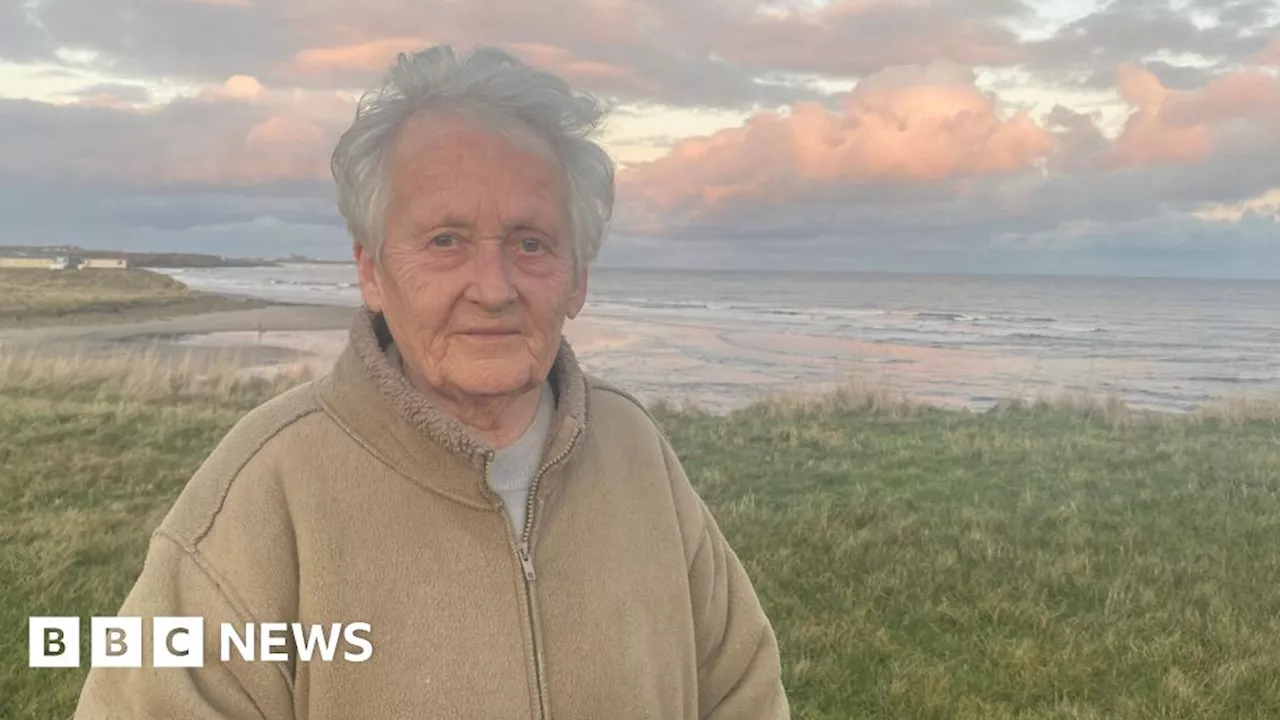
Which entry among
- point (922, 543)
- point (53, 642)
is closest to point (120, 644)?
point (53, 642)

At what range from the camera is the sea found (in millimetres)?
13109

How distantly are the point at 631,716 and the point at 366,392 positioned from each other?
524 mm

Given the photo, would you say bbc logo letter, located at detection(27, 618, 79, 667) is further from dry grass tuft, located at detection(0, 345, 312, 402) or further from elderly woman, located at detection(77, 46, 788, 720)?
dry grass tuft, located at detection(0, 345, 312, 402)

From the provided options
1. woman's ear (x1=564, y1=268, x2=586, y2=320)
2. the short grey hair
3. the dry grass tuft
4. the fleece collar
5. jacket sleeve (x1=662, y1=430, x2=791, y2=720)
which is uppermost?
the short grey hair

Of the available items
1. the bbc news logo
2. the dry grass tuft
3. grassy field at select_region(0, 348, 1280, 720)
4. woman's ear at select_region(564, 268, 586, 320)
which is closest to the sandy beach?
the dry grass tuft

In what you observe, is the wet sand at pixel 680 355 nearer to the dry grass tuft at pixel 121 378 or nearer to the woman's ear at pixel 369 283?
the dry grass tuft at pixel 121 378

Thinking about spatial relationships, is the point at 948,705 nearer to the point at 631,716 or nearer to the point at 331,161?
the point at 631,716

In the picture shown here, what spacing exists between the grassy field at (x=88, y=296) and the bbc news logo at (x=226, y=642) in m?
7.54

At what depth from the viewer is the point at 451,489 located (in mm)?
1115

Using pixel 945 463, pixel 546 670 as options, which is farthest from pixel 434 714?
pixel 945 463

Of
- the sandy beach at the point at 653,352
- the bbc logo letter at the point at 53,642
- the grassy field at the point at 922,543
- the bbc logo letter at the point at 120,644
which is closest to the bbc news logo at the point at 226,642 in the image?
the bbc logo letter at the point at 120,644

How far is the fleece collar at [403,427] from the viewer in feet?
3.60

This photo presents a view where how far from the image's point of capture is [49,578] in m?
3.31

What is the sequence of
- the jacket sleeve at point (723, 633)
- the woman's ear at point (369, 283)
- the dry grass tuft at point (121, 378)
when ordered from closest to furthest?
the woman's ear at point (369, 283), the jacket sleeve at point (723, 633), the dry grass tuft at point (121, 378)
